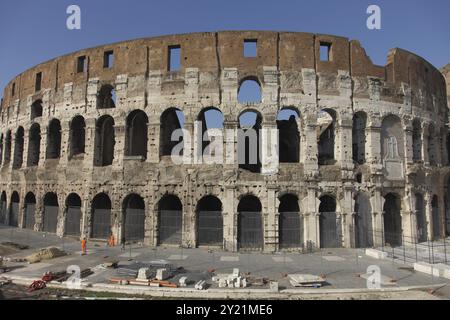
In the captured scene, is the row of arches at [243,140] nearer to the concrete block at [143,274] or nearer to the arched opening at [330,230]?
the arched opening at [330,230]

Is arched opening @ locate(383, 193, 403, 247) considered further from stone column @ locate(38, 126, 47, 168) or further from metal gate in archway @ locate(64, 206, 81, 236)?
stone column @ locate(38, 126, 47, 168)

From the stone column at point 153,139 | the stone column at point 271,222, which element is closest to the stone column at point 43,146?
the stone column at point 153,139

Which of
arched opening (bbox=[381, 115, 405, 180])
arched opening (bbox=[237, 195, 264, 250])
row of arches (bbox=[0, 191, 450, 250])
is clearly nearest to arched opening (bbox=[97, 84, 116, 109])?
row of arches (bbox=[0, 191, 450, 250])

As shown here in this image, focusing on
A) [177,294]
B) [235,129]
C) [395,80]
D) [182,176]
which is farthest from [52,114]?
[395,80]

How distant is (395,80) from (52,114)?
23.7 metres

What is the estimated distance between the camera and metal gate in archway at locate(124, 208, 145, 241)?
739 inches

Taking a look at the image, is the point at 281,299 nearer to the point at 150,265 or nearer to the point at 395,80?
the point at 150,265

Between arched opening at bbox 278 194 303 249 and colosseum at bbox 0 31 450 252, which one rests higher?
colosseum at bbox 0 31 450 252

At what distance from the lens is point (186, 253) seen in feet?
52.5

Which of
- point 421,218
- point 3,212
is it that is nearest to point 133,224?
point 3,212

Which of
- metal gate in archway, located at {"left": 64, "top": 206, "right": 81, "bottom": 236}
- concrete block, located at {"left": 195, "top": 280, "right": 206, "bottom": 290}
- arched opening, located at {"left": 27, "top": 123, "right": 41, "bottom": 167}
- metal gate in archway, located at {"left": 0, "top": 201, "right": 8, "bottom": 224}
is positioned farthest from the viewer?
metal gate in archway, located at {"left": 0, "top": 201, "right": 8, "bottom": 224}

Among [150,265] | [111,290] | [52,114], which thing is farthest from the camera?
[52,114]

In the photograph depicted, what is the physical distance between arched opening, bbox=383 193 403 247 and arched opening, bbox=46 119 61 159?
930 inches

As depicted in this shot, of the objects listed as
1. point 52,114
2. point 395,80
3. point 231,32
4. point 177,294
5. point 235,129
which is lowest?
point 177,294
